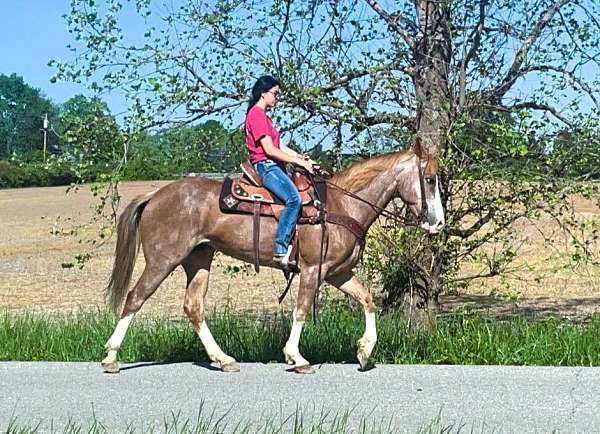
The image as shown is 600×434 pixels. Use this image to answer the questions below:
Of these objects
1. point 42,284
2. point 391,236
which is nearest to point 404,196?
point 391,236

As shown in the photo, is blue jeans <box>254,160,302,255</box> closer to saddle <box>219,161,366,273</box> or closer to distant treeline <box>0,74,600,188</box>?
saddle <box>219,161,366,273</box>

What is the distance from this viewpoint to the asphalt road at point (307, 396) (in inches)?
266

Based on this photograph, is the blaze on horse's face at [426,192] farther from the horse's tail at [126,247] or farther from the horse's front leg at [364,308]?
the horse's tail at [126,247]

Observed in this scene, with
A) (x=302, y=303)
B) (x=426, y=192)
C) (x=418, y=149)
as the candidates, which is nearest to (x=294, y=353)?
(x=302, y=303)

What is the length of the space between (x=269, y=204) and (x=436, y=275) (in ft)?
11.1

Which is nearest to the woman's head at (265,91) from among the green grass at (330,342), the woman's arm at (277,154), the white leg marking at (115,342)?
the woman's arm at (277,154)

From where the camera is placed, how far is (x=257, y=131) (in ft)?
28.3

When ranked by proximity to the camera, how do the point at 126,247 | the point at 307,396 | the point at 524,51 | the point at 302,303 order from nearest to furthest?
the point at 307,396, the point at 302,303, the point at 126,247, the point at 524,51

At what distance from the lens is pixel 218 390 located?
7.82 meters

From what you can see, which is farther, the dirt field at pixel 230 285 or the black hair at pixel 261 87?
the dirt field at pixel 230 285

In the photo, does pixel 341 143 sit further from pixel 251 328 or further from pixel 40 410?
pixel 40 410

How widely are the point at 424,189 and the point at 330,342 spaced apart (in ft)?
6.39

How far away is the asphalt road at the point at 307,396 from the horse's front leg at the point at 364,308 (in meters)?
0.16

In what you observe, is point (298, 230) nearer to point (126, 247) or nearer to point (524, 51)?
point (126, 247)
